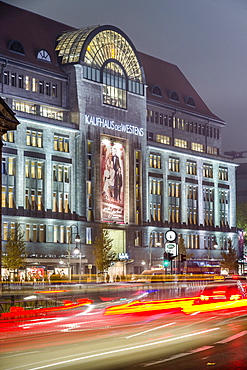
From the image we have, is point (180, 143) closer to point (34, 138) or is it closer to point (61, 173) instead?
point (61, 173)

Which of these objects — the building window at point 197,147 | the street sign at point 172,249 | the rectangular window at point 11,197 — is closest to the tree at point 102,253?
the rectangular window at point 11,197

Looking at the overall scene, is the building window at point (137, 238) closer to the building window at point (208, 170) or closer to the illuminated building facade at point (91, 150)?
the illuminated building facade at point (91, 150)

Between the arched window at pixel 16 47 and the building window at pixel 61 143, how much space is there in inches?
581

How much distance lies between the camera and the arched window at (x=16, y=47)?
117000mm

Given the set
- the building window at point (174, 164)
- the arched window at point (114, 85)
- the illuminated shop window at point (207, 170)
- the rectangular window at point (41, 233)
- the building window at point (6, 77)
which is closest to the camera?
the building window at point (6, 77)

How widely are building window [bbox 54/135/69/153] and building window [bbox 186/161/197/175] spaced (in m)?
38.0

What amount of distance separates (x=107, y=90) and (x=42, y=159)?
820 inches

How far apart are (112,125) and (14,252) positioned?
3666 centimetres

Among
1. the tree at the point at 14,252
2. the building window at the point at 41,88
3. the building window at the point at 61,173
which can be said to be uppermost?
the building window at the point at 41,88

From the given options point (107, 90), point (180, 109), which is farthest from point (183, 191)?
point (107, 90)

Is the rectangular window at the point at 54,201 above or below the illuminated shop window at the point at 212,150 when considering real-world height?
below

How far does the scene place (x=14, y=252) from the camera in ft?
333

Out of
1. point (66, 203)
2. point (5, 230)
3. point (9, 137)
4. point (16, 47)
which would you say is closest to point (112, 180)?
point (66, 203)

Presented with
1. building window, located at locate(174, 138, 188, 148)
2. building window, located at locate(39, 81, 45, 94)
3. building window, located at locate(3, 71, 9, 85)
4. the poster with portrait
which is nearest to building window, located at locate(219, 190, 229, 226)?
building window, located at locate(174, 138, 188, 148)
